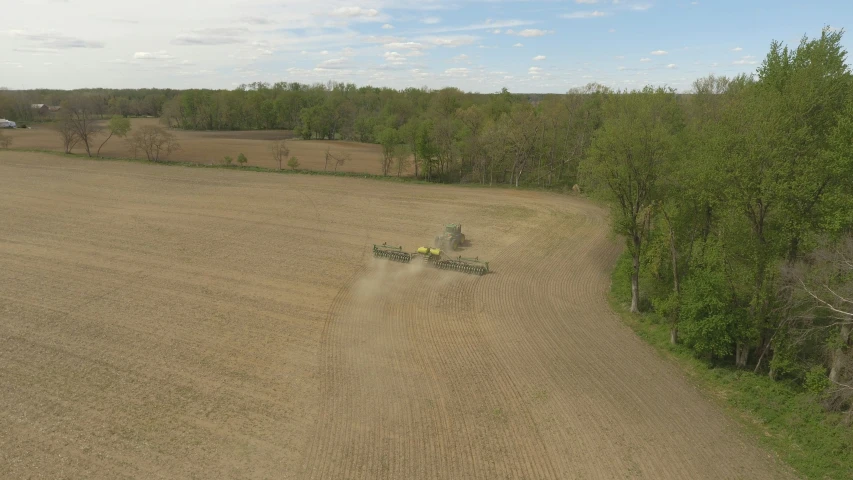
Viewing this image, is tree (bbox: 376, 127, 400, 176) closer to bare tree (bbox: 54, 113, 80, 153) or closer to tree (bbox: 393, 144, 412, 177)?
tree (bbox: 393, 144, 412, 177)

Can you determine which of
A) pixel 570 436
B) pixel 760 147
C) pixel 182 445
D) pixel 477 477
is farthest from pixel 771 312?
pixel 182 445

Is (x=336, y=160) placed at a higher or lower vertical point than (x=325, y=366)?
higher

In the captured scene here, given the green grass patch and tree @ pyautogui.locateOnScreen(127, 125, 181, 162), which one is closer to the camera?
the green grass patch

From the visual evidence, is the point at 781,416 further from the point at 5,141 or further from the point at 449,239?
the point at 5,141

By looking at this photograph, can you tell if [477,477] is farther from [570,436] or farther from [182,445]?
[182,445]

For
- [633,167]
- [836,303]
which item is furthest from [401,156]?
[836,303]

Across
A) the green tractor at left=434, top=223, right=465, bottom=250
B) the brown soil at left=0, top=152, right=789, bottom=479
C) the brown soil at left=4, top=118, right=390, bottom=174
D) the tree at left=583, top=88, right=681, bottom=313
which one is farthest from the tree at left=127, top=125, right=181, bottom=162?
the tree at left=583, top=88, right=681, bottom=313

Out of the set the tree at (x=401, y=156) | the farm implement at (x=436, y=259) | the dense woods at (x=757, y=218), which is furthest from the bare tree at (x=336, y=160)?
the dense woods at (x=757, y=218)
